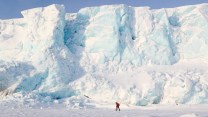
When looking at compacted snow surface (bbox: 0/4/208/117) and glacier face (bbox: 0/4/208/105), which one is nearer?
compacted snow surface (bbox: 0/4/208/117)

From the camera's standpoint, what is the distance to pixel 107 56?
25.9 m

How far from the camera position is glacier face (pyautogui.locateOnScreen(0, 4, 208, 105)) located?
22562 mm

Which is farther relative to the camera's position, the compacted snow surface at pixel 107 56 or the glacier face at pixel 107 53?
the glacier face at pixel 107 53

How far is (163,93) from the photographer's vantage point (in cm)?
2289

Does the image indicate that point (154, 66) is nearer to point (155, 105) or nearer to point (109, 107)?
point (155, 105)

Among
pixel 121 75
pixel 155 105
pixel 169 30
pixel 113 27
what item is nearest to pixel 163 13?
pixel 169 30

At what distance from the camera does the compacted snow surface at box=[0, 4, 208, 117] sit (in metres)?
22.3

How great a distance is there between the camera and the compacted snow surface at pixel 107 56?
22344mm

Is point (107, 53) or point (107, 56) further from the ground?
point (107, 53)

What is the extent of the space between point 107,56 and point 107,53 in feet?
0.67

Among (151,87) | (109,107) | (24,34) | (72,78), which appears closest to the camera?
(109,107)

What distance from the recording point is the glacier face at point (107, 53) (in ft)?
74.0

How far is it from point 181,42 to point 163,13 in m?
2.44

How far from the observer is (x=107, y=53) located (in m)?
25.8
